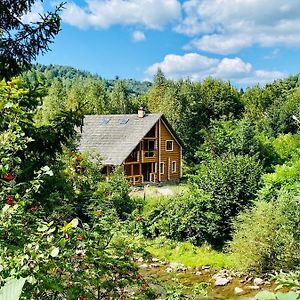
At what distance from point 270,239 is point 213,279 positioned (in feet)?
7.48

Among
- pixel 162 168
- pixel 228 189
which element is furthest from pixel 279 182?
pixel 162 168

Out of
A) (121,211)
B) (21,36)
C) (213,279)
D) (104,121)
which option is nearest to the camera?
(21,36)

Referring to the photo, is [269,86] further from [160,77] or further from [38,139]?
[38,139]

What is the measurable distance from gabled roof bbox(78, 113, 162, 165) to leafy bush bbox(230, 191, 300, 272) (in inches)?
636

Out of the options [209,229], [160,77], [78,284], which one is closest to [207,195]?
[209,229]

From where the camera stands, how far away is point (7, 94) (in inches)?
157

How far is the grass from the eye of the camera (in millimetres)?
16609

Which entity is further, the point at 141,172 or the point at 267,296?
the point at 141,172

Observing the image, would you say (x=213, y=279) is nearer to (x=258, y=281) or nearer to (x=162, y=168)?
(x=258, y=281)

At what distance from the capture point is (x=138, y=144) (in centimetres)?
3309

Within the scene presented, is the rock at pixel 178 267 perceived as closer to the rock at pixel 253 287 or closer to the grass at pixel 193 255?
the grass at pixel 193 255

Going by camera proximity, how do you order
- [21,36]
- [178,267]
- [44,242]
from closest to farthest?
[44,242] < [21,36] < [178,267]

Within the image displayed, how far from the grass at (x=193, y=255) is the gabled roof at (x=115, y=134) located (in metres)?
12.8

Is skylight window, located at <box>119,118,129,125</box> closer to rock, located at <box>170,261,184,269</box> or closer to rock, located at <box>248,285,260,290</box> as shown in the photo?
rock, located at <box>170,261,184,269</box>
